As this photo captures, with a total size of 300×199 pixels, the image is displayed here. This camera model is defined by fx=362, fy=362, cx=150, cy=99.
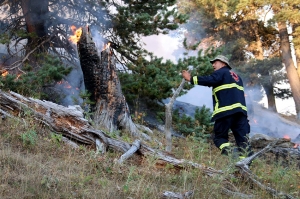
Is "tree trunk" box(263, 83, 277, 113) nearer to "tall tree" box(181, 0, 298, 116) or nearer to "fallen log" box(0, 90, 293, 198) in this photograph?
"tall tree" box(181, 0, 298, 116)

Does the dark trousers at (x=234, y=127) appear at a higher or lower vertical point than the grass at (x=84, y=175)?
higher

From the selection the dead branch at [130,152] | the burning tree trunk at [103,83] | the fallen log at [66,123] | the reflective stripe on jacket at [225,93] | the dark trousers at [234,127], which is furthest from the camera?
the burning tree trunk at [103,83]

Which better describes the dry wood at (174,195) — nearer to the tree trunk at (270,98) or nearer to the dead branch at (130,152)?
the dead branch at (130,152)

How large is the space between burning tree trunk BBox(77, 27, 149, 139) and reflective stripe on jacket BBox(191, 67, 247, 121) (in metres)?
1.93

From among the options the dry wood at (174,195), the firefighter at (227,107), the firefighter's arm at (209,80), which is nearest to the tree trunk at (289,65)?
the firefighter at (227,107)

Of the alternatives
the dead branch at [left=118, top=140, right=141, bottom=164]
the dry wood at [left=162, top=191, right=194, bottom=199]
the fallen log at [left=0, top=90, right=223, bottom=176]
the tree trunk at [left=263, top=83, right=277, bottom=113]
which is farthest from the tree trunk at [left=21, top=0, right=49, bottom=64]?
the tree trunk at [left=263, top=83, right=277, bottom=113]

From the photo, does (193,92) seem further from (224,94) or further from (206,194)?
(206,194)

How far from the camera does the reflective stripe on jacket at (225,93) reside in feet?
18.1

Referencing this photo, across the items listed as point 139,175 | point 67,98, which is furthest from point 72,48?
point 139,175

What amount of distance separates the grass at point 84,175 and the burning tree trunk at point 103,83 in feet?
7.56

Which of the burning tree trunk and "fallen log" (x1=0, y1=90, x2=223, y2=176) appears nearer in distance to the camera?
"fallen log" (x1=0, y1=90, x2=223, y2=176)

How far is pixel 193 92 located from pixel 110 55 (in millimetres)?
12090

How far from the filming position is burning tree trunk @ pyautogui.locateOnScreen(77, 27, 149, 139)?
6.84m

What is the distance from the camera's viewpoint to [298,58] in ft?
63.1
